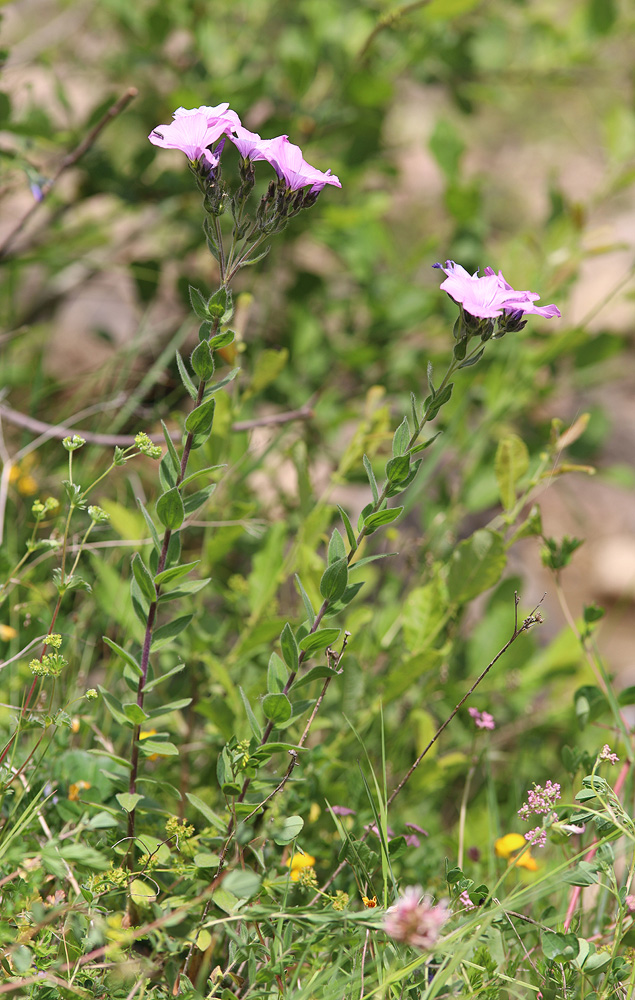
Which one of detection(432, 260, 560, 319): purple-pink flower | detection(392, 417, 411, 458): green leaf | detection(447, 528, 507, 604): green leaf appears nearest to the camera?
detection(432, 260, 560, 319): purple-pink flower

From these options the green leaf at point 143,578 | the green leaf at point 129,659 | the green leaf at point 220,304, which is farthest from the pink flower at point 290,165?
the green leaf at point 129,659

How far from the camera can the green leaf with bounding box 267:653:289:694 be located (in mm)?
1091

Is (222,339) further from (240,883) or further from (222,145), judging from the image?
(240,883)

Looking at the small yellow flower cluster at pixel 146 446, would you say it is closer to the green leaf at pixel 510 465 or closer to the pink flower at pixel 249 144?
the pink flower at pixel 249 144

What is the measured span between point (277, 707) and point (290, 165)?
0.66 metres

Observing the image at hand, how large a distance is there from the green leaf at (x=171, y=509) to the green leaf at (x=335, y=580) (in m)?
0.20

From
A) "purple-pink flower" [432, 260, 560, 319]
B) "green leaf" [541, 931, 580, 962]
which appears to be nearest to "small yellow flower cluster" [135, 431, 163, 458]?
"purple-pink flower" [432, 260, 560, 319]

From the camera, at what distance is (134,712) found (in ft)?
3.48

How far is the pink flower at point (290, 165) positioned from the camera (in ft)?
3.14

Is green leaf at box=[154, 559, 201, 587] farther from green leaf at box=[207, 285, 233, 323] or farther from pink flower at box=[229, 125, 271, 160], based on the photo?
pink flower at box=[229, 125, 271, 160]

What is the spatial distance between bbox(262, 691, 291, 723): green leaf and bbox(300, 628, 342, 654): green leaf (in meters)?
0.07

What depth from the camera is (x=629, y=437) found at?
158 inches

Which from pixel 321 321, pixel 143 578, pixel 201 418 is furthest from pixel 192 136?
pixel 321 321

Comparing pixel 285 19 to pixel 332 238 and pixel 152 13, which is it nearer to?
pixel 152 13
